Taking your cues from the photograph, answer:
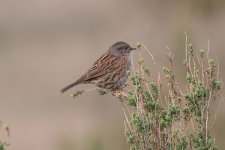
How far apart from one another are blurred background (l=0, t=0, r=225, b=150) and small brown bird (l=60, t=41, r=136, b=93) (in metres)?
1.64

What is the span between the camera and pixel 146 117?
8773mm

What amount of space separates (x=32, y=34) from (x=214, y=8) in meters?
5.47

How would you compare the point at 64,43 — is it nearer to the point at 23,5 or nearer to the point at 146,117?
the point at 23,5

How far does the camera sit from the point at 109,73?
12398 millimetres

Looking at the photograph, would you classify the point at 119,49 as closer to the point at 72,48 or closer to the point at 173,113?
the point at 173,113

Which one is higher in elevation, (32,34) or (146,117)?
(146,117)

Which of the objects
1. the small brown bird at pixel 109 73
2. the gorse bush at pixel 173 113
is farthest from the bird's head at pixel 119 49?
the gorse bush at pixel 173 113

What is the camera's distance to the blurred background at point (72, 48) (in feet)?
58.4

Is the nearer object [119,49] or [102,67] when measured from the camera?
[102,67]

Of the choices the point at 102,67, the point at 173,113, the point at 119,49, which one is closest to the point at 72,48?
the point at 119,49

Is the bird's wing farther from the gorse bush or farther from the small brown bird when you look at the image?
the gorse bush

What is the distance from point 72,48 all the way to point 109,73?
10.8 metres

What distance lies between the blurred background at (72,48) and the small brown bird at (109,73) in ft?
5.37

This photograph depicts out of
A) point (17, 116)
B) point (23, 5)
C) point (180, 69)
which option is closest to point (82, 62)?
point (17, 116)
